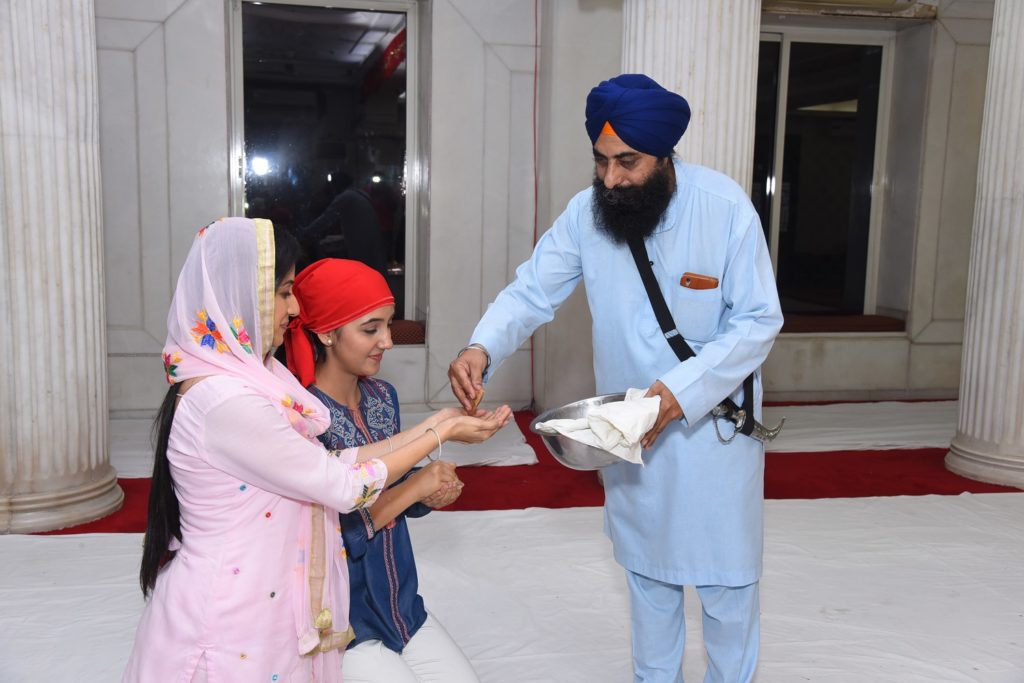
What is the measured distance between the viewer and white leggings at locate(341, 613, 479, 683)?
2168mm

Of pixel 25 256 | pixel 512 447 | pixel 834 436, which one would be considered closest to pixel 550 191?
pixel 512 447

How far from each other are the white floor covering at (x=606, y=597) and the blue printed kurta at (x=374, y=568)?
1125mm

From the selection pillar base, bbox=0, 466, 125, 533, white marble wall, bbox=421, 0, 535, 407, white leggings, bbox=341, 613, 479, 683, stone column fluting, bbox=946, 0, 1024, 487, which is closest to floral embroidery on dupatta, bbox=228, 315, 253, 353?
white leggings, bbox=341, 613, 479, 683

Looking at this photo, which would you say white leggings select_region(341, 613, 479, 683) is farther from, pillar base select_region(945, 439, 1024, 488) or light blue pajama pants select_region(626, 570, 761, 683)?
pillar base select_region(945, 439, 1024, 488)

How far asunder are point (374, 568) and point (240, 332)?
2.37 ft

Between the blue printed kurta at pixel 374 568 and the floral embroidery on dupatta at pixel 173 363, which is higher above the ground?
the floral embroidery on dupatta at pixel 173 363

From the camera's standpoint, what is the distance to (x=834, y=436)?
6734 mm

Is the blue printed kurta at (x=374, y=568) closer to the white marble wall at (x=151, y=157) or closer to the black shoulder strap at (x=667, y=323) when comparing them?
the black shoulder strap at (x=667, y=323)

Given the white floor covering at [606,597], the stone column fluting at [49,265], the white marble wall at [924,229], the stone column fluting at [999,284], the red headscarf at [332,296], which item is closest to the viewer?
the red headscarf at [332,296]

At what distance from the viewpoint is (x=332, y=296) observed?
8.10ft

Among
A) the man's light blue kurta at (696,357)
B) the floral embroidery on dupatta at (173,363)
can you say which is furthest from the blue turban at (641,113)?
the floral embroidery on dupatta at (173,363)

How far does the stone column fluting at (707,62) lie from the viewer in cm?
484

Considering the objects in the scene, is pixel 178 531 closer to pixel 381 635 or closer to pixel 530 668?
pixel 381 635

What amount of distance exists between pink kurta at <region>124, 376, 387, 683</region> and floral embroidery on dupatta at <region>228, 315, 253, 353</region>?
89 mm
